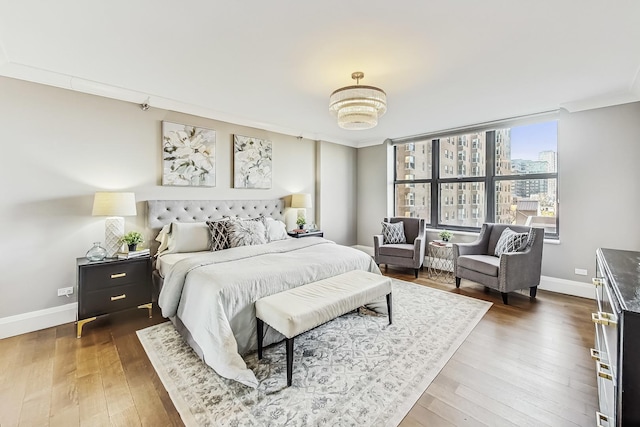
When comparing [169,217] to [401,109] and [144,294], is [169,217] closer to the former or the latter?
[144,294]

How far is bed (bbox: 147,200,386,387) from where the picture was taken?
2008mm

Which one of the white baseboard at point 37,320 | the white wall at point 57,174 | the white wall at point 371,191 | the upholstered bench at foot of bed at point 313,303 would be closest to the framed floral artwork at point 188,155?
the white wall at point 57,174

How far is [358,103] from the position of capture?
251cm

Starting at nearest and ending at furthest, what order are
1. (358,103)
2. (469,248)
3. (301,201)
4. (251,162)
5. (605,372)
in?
(605,372)
(358,103)
(469,248)
(251,162)
(301,201)

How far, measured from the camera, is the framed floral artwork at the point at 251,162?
422 cm

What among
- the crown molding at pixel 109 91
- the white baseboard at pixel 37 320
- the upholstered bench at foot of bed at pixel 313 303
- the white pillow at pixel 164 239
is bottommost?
the white baseboard at pixel 37 320

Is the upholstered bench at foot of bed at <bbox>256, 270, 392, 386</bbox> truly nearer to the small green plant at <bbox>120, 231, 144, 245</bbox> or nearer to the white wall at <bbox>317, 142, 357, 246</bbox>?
the small green plant at <bbox>120, 231, 144, 245</bbox>

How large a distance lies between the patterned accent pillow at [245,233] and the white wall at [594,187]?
4.03 m

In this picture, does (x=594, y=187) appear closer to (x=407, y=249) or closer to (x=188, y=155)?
(x=407, y=249)

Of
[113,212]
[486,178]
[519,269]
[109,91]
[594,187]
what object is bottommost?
[519,269]

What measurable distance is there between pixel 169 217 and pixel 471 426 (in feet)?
11.9

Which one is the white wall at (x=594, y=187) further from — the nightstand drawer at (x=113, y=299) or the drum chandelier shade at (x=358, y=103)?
the nightstand drawer at (x=113, y=299)

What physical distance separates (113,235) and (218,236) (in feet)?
3.49

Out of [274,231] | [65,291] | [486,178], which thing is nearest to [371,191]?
[486,178]
